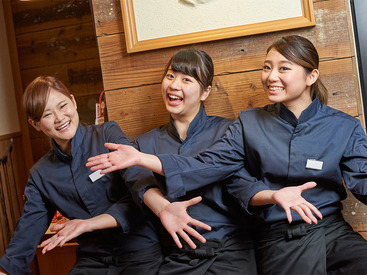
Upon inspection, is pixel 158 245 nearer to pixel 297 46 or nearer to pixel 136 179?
pixel 136 179

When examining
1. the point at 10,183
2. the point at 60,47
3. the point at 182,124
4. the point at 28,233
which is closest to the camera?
the point at 28,233

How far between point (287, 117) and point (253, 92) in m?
0.32

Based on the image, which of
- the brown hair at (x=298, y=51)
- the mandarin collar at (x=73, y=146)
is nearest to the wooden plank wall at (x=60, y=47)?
the mandarin collar at (x=73, y=146)

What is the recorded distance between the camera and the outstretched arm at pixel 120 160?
4.22 feet

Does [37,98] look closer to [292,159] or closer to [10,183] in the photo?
[292,159]

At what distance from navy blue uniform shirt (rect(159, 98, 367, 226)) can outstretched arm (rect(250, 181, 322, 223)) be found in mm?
110

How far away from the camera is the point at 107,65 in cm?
191

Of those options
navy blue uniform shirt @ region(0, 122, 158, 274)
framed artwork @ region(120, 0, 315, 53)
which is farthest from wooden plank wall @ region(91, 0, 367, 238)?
navy blue uniform shirt @ region(0, 122, 158, 274)

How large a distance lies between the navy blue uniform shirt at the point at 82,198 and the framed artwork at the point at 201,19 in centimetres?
48

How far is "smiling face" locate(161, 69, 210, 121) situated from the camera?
5.42ft

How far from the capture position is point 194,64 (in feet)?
5.45

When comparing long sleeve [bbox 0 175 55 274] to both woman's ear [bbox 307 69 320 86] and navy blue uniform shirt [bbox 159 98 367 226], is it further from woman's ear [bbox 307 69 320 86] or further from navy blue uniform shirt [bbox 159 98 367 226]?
→ woman's ear [bbox 307 69 320 86]

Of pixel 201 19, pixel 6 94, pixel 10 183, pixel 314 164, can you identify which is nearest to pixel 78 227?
pixel 314 164

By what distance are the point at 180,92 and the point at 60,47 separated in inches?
87.2
